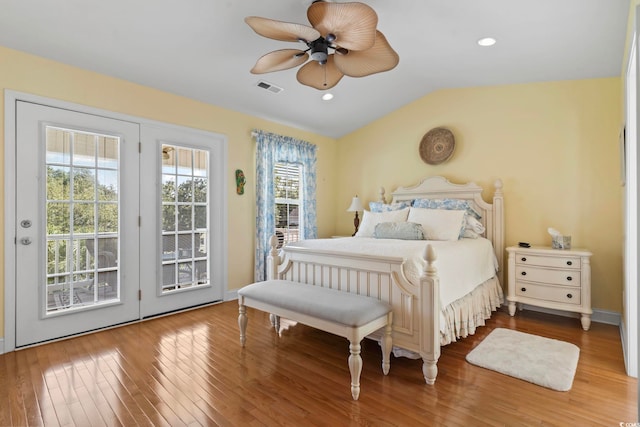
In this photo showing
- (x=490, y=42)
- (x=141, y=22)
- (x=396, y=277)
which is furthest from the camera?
(x=490, y=42)

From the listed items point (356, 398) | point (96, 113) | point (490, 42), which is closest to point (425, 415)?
point (356, 398)

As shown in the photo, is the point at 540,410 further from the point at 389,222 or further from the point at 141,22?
the point at 141,22

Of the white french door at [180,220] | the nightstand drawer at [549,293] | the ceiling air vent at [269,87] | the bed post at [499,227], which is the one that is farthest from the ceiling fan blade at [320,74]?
the nightstand drawer at [549,293]

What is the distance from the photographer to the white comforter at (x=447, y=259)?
91.8 inches

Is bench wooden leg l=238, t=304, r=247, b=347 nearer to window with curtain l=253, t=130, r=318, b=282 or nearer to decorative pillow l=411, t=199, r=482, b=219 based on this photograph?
window with curtain l=253, t=130, r=318, b=282

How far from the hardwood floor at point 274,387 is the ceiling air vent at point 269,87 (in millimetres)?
2661

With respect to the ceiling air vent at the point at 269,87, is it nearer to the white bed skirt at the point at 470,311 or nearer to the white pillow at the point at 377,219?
the white pillow at the point at 377,219

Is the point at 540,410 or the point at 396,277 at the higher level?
the point at 396,277

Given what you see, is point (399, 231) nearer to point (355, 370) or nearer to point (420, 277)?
point (420, 277)

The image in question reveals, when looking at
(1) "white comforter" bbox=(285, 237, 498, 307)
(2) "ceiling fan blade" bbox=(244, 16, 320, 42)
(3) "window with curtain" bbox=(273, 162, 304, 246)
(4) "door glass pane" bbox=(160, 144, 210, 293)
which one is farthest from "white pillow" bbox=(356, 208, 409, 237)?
(2) "ceiling fan blade" bbox=(244, 16, 320, 42)

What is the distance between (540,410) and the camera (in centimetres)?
183

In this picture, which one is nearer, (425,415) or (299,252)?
(425,415)

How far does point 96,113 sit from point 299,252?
2345mm

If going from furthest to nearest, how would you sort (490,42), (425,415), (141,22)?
(490,42)
(141,22)
(425,415)
